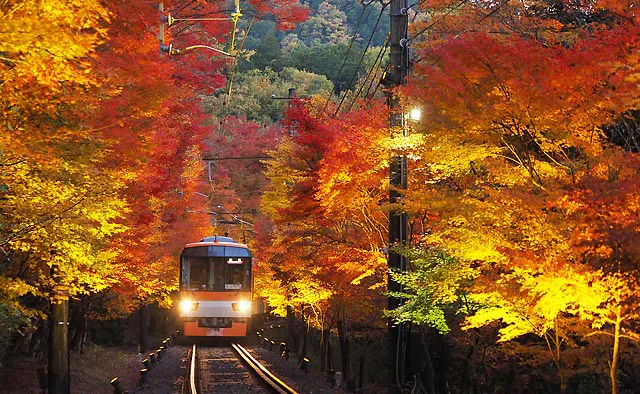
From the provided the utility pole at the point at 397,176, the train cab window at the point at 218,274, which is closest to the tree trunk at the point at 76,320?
the train cab window at the point at 218,274

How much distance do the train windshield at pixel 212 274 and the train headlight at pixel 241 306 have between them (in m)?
0.49

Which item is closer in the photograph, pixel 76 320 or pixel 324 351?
pixel 76 320

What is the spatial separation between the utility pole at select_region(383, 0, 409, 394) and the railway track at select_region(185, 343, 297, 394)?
2645mm

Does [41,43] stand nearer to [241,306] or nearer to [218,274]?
[218,274]

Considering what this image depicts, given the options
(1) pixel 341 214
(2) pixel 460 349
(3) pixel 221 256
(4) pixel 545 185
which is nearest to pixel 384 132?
(1) pixel 341 214

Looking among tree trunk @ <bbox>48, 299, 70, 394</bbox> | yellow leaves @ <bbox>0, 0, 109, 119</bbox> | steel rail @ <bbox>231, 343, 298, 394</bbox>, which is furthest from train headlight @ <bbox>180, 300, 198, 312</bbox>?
yellow leaves @ <bbox>0, 0, 109, 119</bbox>

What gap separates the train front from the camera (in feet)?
87.8

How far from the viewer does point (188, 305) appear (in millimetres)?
26703

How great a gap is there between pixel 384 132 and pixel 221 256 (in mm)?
12917

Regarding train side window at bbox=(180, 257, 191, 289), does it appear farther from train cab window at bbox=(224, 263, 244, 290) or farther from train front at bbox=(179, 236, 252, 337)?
train cab window at bbox=(224, 263, 244, 290)

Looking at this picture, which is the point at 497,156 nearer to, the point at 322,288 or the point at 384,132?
the point at 384,132

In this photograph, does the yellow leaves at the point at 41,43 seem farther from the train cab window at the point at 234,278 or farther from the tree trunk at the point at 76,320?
the train cab window at the point at 234,278

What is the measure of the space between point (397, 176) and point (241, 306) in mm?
13158

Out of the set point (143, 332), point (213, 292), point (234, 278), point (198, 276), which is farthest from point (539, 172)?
point (143, 332)
